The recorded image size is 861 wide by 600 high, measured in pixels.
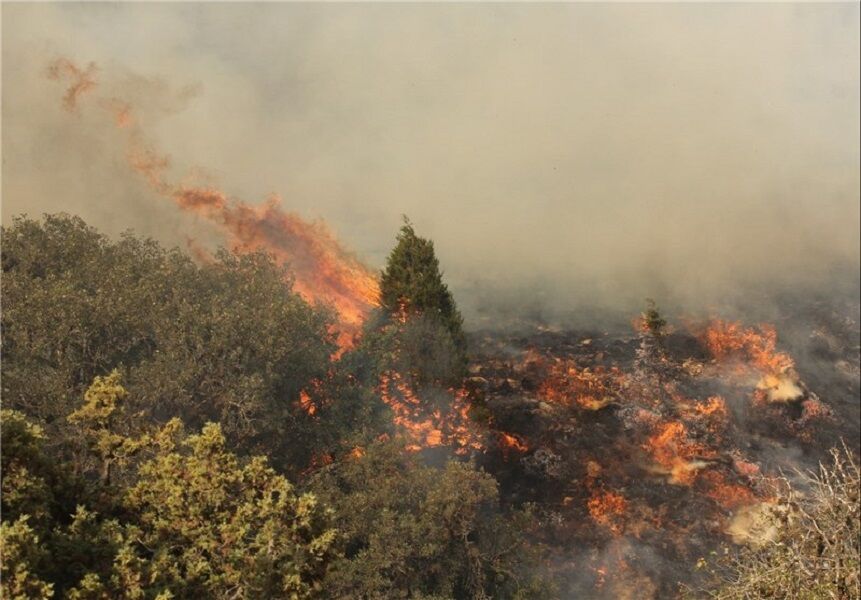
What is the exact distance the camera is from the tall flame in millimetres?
52406

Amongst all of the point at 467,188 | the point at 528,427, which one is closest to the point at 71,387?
the point at 528,427

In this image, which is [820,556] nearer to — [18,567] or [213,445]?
[213,445]

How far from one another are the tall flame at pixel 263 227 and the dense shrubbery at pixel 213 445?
11714 mm

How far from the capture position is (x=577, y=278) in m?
58.4

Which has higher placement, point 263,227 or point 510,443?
point 263,227

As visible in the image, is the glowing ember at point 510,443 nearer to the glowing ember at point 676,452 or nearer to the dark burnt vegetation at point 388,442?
the dark burnt vegetation at point 388,442

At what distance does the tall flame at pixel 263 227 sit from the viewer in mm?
52406

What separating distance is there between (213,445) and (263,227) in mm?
41608

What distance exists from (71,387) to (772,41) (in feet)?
356

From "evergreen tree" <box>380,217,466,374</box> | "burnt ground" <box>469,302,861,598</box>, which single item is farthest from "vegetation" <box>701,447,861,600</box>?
"evergreen tree" <box>380,217,466,374</box>

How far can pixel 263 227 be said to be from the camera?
56062 mm

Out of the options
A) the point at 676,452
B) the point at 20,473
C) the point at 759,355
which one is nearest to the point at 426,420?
the point at 676,452

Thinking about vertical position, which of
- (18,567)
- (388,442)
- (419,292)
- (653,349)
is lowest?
(18,567)

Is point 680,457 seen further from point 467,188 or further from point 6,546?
point 467,188
